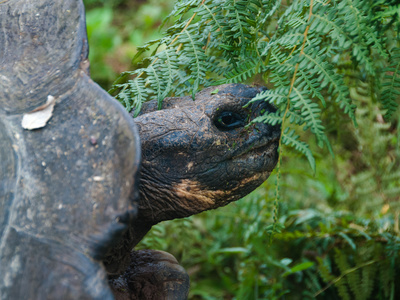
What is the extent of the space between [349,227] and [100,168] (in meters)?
2.03

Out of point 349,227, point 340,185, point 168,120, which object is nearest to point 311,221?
point 349,227

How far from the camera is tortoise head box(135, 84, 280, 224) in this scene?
51.8 inches

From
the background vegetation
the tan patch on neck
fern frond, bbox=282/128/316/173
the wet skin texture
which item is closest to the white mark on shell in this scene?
the wet skin texture

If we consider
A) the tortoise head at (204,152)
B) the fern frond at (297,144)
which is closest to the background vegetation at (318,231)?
the tortoise head at (204,152)

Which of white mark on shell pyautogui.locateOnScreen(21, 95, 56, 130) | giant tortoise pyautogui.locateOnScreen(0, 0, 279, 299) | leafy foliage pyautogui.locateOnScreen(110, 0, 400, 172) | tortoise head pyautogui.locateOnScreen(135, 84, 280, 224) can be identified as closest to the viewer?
giant tortoise pyautogui.locateOnScreen(0, 0, 279, 299)

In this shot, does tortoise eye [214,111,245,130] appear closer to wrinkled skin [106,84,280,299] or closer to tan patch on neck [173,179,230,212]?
wrinkled skin [106,84,280,299]

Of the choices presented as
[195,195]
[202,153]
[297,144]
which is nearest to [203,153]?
[202,153]

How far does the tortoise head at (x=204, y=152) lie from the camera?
4.31 ft

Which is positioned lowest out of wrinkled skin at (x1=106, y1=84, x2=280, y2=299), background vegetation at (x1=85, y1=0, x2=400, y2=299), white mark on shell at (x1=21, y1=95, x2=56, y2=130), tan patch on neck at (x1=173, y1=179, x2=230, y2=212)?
background vegetation at (x1=85, y1=0, x2=400, y2=299)

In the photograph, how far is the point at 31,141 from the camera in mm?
1053

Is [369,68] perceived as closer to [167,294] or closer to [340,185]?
[167,294]

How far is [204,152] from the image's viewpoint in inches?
51.6

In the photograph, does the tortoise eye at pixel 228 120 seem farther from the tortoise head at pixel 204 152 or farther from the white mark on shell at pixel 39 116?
the white mark on shell at pixel 39 116

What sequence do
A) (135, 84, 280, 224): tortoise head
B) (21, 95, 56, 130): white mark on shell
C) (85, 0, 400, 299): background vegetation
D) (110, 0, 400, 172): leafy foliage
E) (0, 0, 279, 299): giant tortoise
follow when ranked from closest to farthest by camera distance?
(0, 0, 279, 299): giant tortoise, (21, 95, 56, 130): white mark on shell, (110, 0, 400, 172): leafy foliage, (135, 84, 280, 224): tortoise head, (85, 0, 400, 299): background vegetation
